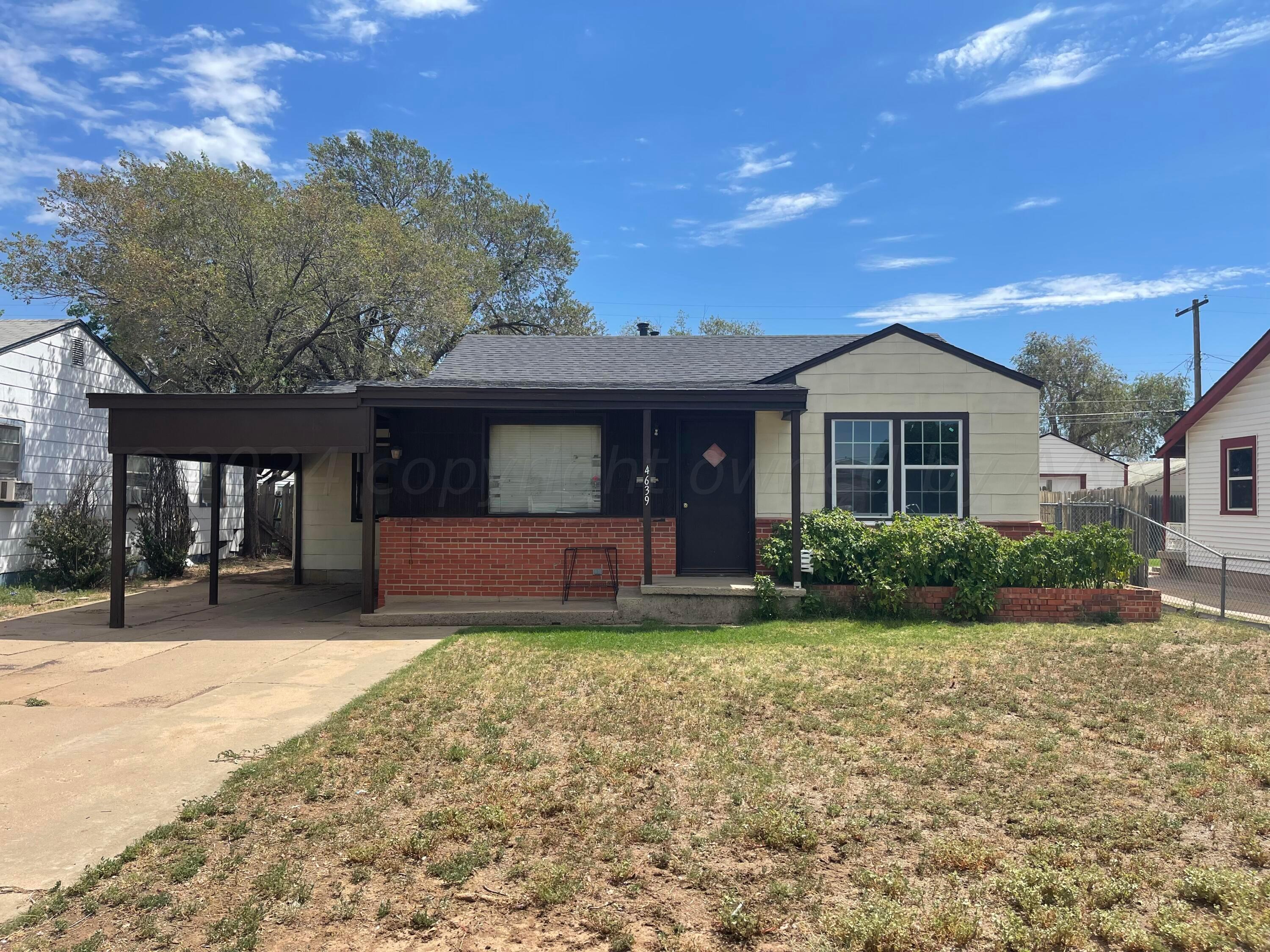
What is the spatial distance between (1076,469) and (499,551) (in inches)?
1035

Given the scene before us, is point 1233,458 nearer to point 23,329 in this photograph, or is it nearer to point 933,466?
point 933,466

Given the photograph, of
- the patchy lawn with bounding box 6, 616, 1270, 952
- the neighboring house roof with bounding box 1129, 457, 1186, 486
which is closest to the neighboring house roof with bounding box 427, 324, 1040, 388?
the patchy lawn with bounding box 6, 616, 1270, 952

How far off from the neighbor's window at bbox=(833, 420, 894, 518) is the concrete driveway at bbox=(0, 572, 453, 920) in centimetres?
561

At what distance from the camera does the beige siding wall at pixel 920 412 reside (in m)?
10.4

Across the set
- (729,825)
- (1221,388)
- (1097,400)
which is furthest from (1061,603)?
(1097,400)

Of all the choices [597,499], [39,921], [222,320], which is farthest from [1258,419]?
[222,320]

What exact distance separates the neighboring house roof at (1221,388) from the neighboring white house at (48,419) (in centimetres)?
1898

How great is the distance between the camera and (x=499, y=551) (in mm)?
10195

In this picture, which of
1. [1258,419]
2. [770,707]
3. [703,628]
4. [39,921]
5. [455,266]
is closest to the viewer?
[39,921]

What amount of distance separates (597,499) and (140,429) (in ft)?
18.3

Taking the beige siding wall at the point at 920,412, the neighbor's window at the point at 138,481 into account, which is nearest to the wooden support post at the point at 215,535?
the neighbor's window at the point at 138,481

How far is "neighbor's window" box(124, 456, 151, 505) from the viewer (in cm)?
1486

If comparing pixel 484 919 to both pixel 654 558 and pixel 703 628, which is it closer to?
pixel 703 628

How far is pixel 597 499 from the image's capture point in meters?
10.4
